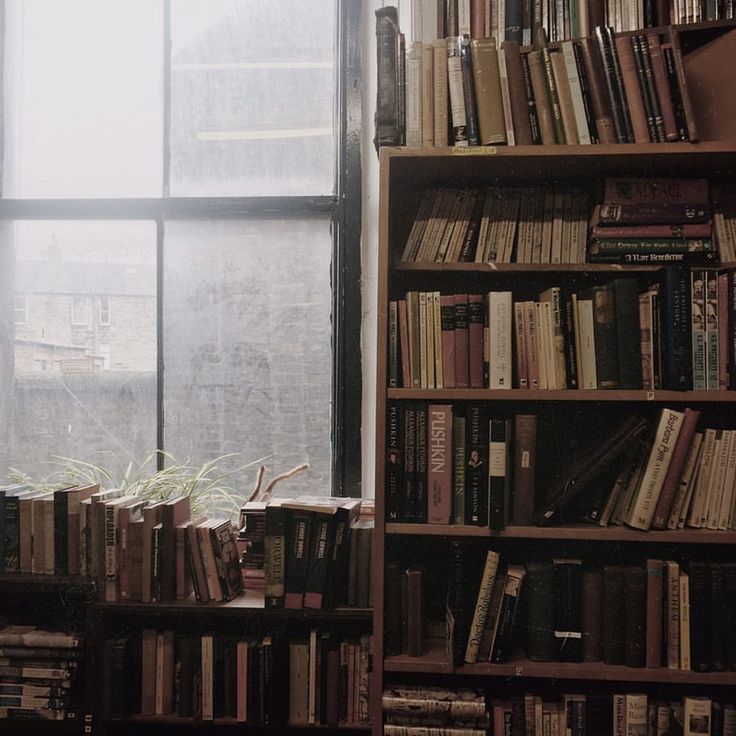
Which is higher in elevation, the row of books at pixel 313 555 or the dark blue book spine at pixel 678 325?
the dark blue book spine at pixel 678 325

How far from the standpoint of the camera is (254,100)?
7.14 ft

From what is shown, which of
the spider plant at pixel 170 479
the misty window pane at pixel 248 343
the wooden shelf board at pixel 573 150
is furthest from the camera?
the misty window pane at pixel 248 343

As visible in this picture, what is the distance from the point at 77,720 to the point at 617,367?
177 cm

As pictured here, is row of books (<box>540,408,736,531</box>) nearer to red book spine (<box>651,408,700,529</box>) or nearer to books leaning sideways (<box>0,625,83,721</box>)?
red book spine (<box>651,408,700,529</box>)

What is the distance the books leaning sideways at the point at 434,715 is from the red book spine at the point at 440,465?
0.44 m

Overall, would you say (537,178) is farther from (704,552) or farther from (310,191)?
→ (704,552)

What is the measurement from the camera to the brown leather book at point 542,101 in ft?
5.03

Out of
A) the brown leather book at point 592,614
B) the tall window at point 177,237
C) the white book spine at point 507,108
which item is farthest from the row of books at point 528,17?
the brown leather book at point 592,614

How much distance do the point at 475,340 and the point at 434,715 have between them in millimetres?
932

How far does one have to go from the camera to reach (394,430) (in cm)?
157

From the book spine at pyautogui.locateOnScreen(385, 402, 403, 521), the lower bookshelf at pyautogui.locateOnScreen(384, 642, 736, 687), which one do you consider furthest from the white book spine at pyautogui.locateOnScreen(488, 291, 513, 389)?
the lower bookshelf at pyautogui.locateOnScreen(384, 642, 736, 687)

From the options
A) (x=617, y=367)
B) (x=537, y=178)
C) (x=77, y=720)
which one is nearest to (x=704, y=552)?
(x=617, y=367)

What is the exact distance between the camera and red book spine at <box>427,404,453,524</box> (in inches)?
61.2

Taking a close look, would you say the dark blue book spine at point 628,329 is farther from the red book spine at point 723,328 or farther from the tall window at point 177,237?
the tall window at point 177,237
